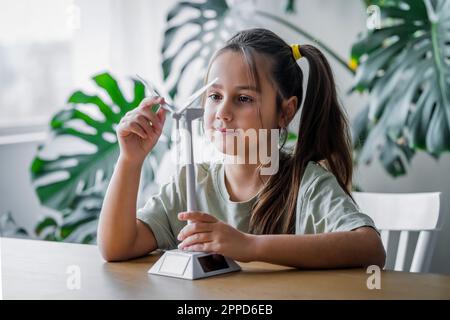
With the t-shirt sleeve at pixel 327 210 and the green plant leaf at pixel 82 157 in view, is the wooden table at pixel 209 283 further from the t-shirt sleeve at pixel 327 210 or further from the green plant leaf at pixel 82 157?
the green plant leaf at pixel 82 157

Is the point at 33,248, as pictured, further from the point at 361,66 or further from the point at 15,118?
the point at 15,118

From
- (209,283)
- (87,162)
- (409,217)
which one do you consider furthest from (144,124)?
(87,162)

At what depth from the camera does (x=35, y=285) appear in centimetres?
78

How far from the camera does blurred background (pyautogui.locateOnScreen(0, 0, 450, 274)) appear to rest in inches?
72.4

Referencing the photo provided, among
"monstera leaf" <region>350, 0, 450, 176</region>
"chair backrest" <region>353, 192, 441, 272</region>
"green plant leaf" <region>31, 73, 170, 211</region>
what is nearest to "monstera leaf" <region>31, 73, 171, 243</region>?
"green plant leaf" <region>31, 73, 170, 211</region>

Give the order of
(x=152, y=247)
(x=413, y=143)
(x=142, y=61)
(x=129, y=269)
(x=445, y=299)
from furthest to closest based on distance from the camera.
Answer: (x=142, y=61) → (x=413, y=143) → (x=152, y=247) → (x=129, y=269) → (x=445, y=299)

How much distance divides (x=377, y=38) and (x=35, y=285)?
134cm

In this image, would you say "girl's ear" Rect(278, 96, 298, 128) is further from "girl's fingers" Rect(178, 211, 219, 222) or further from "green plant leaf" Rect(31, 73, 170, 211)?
"green plant leaf" Rect(31, 73, 170, 211)

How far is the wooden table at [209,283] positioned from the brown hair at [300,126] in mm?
158

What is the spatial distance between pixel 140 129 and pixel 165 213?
21 centimetres

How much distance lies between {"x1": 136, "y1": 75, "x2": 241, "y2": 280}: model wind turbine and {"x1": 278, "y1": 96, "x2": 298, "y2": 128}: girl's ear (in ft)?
0.91

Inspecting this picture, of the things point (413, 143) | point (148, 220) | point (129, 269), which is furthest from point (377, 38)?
point (129, 269)

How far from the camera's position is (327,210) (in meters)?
0.92

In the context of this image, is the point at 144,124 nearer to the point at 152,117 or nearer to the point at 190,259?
the point at 152,117
